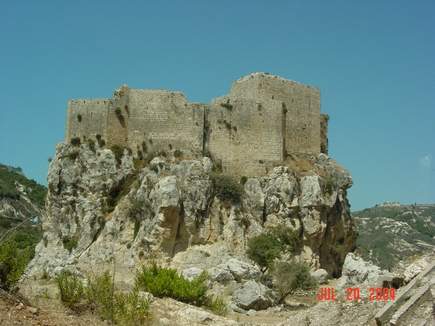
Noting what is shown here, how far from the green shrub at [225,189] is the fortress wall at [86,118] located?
6.44 m

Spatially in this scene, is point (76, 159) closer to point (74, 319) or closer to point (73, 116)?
point (73, 116)

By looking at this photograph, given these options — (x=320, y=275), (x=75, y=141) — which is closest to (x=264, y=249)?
(x=320, y=275)

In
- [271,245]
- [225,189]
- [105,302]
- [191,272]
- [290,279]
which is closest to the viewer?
[105,302]

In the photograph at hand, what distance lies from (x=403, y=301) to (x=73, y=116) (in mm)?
25689

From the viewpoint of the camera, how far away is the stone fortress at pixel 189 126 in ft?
104

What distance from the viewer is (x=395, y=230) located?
334 feet

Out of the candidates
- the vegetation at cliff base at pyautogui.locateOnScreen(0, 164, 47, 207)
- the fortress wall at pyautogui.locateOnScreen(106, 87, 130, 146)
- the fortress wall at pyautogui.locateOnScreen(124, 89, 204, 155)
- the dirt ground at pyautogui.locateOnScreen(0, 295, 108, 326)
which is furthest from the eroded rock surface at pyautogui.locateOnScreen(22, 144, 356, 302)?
the vegetation at cliff base at pyautogui.locateOnScreen(0, 164, 47, 207)

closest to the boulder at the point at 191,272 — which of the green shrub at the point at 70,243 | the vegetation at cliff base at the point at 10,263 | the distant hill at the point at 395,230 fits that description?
the green shrub at the point at 70,243

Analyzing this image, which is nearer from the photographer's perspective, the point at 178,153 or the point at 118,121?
the point at 178,153

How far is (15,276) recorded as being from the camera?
11.2 m

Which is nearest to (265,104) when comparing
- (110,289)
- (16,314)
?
(110,289)

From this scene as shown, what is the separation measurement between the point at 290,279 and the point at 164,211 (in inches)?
275

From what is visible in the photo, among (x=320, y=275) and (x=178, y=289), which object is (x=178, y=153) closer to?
(x=320, y=275)

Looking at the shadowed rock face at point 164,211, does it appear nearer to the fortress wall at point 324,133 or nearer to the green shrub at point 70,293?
the fortress wall at point 324,133
